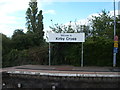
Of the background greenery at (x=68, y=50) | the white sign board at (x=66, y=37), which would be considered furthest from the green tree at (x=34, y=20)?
the white sign board at (x=66, y=37)

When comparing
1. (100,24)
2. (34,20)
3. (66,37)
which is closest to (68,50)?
(66,37)

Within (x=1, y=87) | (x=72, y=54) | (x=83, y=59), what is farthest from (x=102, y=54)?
(x=1, y=87)

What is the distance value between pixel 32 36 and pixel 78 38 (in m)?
8.70

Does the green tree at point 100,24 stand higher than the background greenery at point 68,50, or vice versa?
the green tree at point 100,24

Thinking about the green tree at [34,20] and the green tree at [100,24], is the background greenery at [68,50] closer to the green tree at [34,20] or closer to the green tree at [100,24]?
the green tree at [100,24]

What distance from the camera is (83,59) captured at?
14297mm

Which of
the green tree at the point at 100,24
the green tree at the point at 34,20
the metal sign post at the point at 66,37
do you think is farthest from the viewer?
the green tree at the point at 34,20

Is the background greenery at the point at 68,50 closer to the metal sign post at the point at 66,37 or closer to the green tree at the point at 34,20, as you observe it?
the metal sign post at the point at 66,37

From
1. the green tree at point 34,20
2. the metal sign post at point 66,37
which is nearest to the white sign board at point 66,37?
the metal sign post at point 66,37

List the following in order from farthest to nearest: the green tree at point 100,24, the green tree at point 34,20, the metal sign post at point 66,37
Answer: the green tree at point 34,20 → the green tree at point 100,24 → the metal sign post at point 66,37

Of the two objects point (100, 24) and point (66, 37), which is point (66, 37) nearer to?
point (66, 37)

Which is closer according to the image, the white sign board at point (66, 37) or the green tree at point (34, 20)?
the white sign board at point (66, 37)

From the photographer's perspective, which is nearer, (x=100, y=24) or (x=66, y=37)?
(x=66, y=37)

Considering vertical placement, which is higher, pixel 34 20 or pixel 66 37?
pixel 34 20
